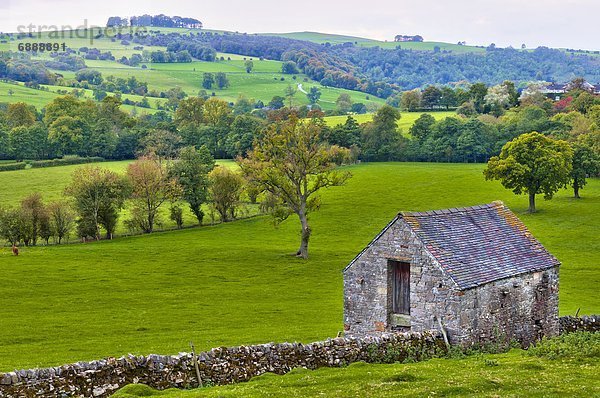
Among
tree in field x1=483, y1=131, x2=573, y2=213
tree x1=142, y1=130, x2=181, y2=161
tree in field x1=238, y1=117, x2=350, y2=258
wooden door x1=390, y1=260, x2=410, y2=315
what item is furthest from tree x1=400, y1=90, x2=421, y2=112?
wooden door x1=390, y1=260, x2=410, y2=315

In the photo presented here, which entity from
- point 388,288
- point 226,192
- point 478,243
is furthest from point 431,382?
point 226,192

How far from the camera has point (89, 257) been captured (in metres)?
74.2

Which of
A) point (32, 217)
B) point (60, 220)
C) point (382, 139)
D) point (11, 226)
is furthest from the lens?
point (382, 139)

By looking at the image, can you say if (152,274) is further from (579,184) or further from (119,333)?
(579,184)

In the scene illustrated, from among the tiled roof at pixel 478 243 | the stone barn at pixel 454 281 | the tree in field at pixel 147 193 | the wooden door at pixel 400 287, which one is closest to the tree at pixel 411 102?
the tree in field at pixel 147 193

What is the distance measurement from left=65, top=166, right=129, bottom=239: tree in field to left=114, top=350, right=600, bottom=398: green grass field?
220 ft

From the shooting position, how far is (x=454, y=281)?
27.3m

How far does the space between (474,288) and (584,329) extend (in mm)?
9027

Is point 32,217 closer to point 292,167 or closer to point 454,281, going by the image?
point 292,167

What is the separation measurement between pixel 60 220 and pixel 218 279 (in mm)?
29101

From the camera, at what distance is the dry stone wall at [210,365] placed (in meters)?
21.0

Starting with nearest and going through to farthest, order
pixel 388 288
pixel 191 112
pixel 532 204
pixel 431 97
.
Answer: pixel 388 288 < pixel 532 204 < pixel 191 112 < pixel 431 97

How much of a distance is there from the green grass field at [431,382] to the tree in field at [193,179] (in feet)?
235

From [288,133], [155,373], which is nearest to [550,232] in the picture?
[288,133]
